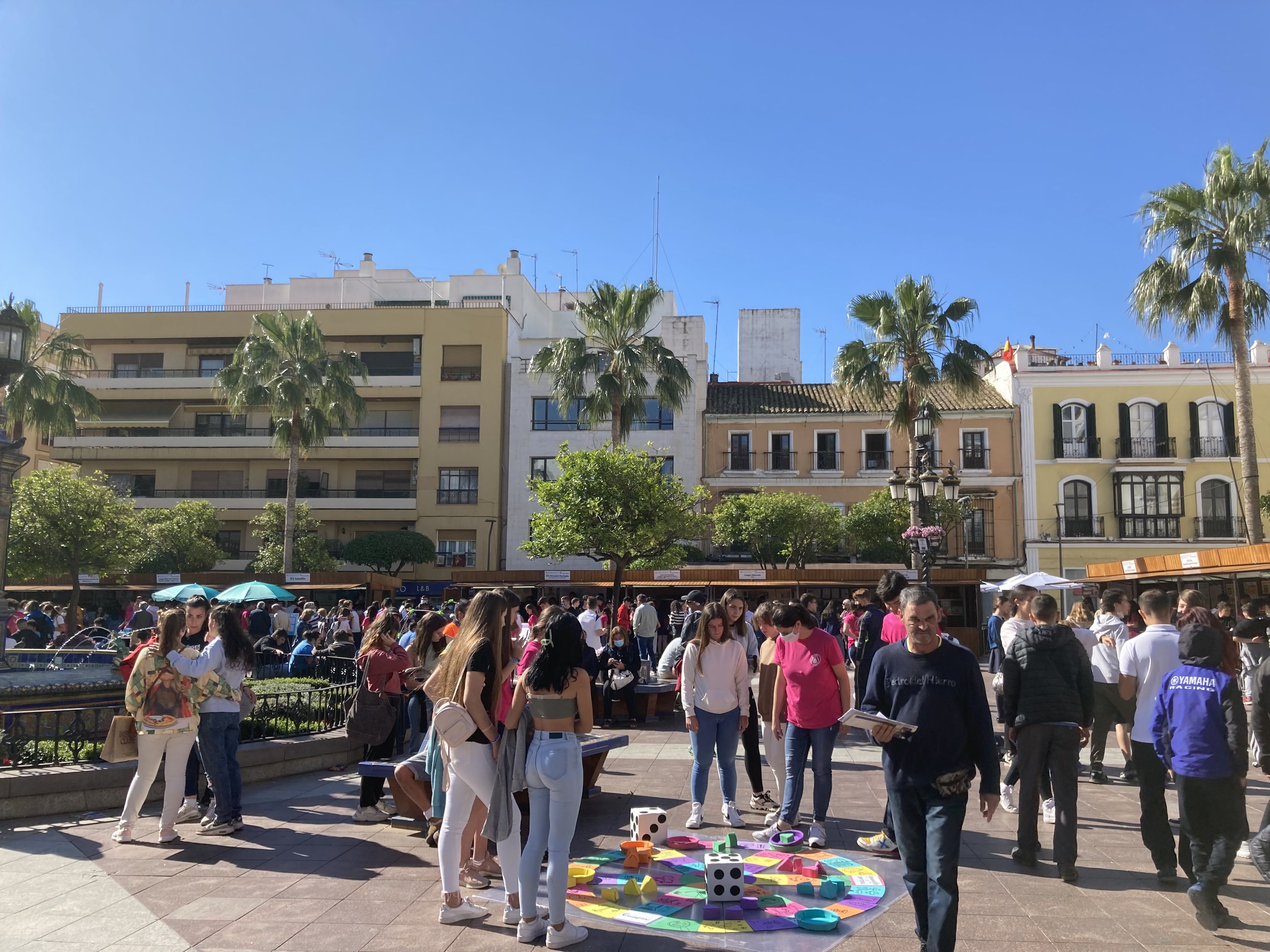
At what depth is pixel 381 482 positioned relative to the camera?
41.5m

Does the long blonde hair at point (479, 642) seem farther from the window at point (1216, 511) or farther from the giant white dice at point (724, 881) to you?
the window at point (1216, 511)

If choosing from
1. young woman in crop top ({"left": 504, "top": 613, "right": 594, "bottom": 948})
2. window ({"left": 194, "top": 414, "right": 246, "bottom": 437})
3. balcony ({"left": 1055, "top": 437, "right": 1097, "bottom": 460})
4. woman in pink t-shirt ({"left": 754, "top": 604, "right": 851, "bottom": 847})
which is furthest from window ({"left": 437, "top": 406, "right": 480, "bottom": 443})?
young woman in crop top ({"left": 504, "top": 613, "right": 594, "bottom": 948})

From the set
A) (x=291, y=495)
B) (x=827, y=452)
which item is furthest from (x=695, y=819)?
(x=827, y=452)

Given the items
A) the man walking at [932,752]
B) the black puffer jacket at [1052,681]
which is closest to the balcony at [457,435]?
the black puffer jacket at [1052,681]

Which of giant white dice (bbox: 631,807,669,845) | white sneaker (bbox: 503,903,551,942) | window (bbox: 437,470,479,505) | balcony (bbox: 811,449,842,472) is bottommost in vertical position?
white sneaker (bbox: 503,903,551,942)

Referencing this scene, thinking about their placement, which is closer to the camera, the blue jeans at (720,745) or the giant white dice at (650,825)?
the giant white dice at (650,825)

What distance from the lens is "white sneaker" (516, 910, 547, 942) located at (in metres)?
4.87

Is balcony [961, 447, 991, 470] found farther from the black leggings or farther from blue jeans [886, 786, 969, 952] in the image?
Result: blue jeans [886, 786, 969, 952]

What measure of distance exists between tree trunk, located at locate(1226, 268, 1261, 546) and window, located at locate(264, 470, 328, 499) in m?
33.3

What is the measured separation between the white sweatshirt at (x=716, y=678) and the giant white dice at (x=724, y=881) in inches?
77.0

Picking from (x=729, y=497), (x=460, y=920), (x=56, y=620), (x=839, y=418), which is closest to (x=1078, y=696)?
(x=460, y=920)

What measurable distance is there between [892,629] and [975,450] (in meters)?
31.9

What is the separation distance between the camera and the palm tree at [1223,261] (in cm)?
2192

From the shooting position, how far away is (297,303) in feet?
165
